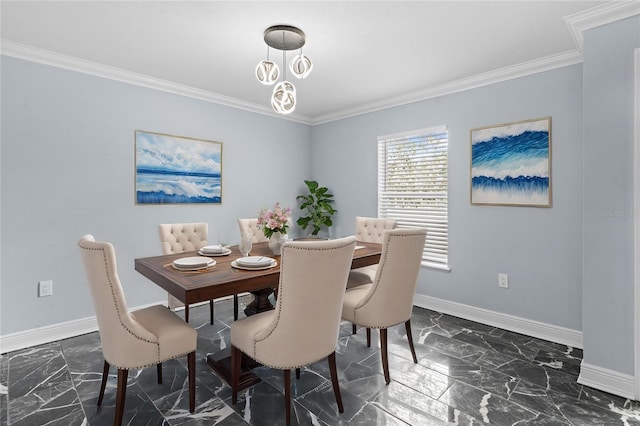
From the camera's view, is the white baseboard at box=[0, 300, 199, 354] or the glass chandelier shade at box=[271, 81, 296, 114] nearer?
the glass chandelier shade at box=[271, 81, 296, 114]

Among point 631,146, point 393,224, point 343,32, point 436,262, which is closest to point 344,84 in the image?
point 343,32

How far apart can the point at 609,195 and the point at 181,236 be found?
3471 millimetres

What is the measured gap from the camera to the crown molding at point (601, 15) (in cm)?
218

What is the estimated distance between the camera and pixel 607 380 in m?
2.27

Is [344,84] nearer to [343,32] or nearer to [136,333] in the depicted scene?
[343,32]

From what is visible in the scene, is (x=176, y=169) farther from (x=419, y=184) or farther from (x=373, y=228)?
(x=419, y=184)

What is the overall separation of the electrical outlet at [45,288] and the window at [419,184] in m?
3.60

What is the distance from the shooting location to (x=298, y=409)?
80.1 inches

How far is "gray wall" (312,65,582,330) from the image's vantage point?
2.95 metres

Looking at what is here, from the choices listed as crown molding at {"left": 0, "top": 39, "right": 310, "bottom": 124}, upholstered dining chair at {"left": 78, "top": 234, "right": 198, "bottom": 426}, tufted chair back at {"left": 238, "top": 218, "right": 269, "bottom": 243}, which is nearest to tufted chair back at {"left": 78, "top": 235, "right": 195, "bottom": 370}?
upholstered dining chair at {"left": 78, "top": 234, "right": 198, "bottom": 426}

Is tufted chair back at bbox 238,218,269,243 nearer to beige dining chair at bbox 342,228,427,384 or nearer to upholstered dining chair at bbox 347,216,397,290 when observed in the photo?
upholstered dining chair at bbox 347,216,397,290

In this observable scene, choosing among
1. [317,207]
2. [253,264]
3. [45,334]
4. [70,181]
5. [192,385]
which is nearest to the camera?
[192,385]

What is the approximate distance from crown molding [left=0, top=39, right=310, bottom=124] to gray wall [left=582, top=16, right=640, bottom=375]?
3607 mm

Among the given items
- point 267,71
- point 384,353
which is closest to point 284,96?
point 267,71
